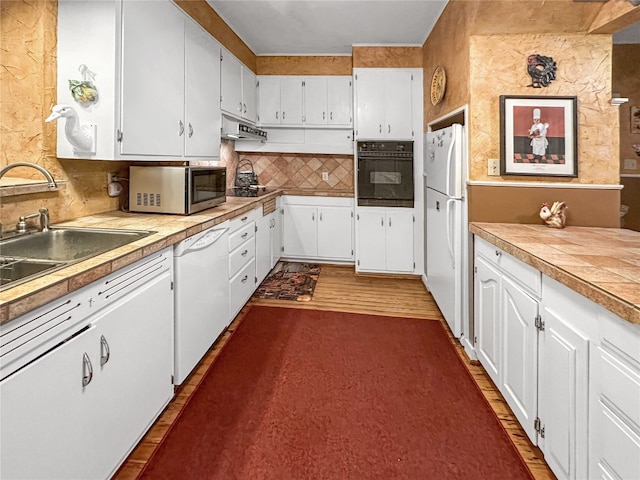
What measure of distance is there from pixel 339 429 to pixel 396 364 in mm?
771

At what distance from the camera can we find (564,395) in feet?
4.59

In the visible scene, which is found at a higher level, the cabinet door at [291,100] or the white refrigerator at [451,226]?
the cabinet door at [291,100]

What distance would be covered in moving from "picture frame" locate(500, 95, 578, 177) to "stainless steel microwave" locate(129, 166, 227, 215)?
6.64ft

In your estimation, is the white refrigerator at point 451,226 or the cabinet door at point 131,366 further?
the white refrigerator at point 451,226

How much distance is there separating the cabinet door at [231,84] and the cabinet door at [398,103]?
1627 millimetres

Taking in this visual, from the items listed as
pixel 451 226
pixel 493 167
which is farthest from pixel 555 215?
pixel 451 226

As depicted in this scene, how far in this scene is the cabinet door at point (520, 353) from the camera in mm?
1657

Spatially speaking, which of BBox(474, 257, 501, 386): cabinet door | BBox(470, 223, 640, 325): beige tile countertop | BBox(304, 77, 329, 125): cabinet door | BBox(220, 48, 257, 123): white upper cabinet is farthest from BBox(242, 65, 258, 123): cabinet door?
BBox(474, 257, 501, 386): cabinet door

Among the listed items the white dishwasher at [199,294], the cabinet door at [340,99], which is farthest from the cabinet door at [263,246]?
the cabinet door at [340,99]

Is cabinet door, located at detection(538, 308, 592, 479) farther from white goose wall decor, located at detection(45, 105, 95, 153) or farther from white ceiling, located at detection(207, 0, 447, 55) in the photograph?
white ceiling, located at detection(207, 0, 447, 55)

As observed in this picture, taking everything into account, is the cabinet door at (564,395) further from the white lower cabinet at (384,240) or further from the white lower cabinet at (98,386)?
the white lower cabinet at (384,240)

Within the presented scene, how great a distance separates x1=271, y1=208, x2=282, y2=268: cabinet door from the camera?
444 centimetres

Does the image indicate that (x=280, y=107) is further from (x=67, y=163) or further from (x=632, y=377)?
(x=632, y=377)

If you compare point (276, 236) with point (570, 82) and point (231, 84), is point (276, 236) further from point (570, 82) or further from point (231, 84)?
point (570, 82)
